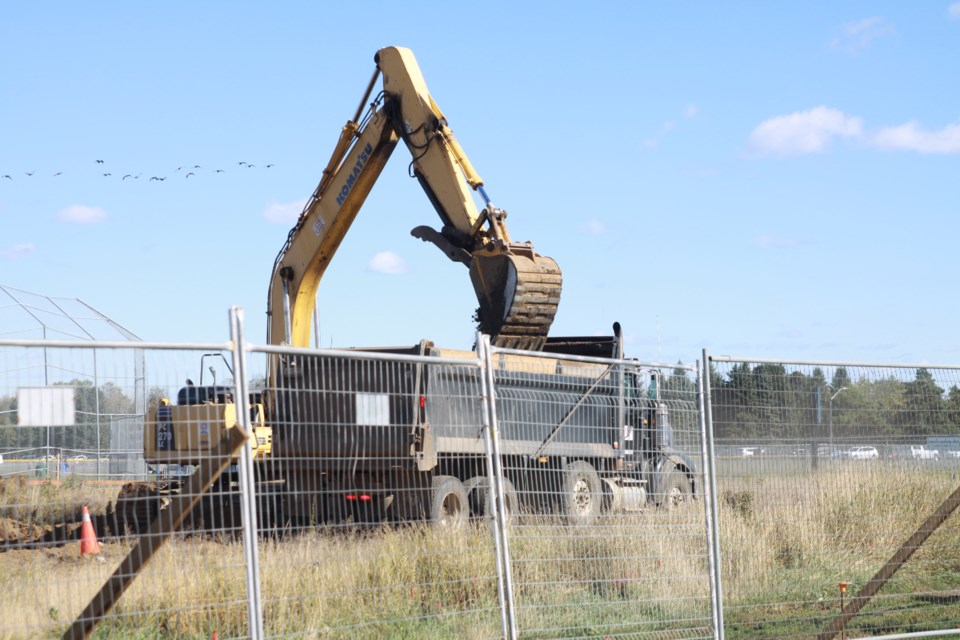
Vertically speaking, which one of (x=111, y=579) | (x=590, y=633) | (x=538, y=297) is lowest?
(x=590, y=633)

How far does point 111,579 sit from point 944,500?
7.03 m


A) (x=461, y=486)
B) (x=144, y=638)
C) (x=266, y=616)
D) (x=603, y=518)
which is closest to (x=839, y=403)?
(x=603, y=518)

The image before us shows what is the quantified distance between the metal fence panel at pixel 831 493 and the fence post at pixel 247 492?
13.5ft

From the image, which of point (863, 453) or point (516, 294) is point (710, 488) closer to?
point (863, 453)

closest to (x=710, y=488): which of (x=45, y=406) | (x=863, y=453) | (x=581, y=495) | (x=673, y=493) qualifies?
(x=673, y=493)

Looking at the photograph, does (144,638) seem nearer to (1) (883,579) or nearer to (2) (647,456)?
(2) (647,456)

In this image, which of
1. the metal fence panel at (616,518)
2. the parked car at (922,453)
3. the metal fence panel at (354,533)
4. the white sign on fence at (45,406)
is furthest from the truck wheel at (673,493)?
the white sign on fence at (45,406)

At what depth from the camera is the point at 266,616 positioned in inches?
251

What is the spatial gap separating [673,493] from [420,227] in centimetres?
863

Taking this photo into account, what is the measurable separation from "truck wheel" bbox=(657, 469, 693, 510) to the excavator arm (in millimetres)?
6301

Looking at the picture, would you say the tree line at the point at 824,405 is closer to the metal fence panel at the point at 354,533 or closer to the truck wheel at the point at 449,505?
the truck wheel at the point at 449,505

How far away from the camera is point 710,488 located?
8.41 metres

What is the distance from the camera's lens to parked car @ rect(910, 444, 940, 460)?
9625 millimetres

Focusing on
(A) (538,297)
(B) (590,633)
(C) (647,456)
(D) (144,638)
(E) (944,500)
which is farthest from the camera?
(A) (538,297)
